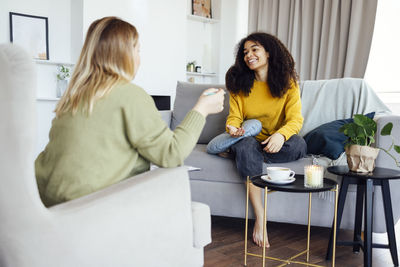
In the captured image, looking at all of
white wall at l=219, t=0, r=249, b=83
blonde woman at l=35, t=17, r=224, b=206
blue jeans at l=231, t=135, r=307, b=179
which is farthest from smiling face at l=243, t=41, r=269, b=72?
white wall at l=219, t=0, r=249, b=83

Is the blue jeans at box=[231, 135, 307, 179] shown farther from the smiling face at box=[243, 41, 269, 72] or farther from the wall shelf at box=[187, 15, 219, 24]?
the wall shelf at box=[187, 15, 219, 24]

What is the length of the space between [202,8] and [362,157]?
3.81m

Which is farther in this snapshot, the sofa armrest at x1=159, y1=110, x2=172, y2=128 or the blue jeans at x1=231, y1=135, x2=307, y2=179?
the sofa armrest at x1=159, y1=110, x2=172, y2=128

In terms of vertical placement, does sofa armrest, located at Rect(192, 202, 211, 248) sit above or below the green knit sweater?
below

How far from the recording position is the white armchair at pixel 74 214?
68 cm

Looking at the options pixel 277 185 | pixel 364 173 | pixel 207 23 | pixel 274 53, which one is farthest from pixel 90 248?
pixel 207 23

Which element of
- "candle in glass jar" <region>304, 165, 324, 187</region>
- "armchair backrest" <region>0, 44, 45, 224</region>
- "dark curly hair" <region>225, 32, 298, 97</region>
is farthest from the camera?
"dark curly hair" <region>225, 32, 298, 97</region>

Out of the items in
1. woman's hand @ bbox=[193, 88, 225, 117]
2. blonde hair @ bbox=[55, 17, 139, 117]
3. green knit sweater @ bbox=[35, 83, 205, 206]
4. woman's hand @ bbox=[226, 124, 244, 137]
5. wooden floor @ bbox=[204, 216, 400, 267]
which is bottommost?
wooden floor @ bbox=[204, 216, 400, 267]

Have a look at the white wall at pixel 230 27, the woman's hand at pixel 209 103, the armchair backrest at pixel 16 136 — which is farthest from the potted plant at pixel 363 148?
the white wall at pixel 230 27

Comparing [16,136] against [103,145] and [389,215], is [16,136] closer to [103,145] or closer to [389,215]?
[103,145]

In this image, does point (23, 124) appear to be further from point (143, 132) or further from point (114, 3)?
point (114, 3)

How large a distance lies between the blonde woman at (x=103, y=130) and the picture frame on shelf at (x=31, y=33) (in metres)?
2.79

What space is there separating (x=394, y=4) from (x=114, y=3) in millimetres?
2721

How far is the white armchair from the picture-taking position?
26.9 inches
